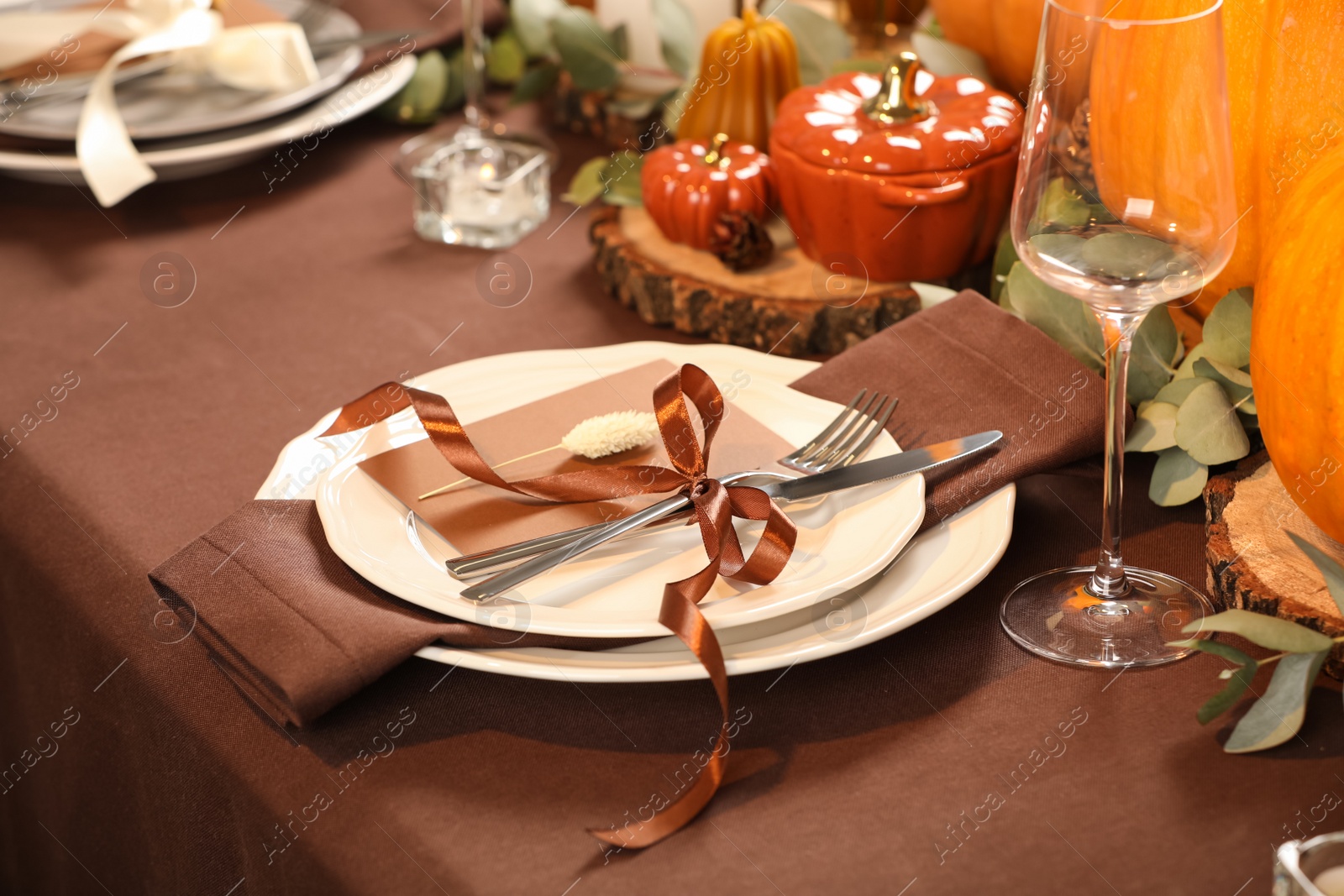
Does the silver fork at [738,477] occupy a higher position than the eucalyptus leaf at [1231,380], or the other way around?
the eucalyptus leaf at [1231,380]

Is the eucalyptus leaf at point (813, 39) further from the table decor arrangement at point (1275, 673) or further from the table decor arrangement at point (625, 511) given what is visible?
the table decor arrangement at point (1275, 673)

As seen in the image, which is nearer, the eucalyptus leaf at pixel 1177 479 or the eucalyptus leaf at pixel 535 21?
the eucalyptus leaf at pixel 1177 479

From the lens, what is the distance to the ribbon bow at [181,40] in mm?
1147

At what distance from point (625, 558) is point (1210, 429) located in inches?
13.8

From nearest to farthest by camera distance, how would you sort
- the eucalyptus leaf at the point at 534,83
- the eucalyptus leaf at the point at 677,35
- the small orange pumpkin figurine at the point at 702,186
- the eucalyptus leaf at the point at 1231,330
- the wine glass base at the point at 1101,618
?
the wine glass base at the point at 1101,618
the eucalyptus leaf at the point at 1231,330
the small orange pumpkin figurine at the point at 702,186
the eucalyptus leaf at the point at 677,35
the eucalyptus leaf at the point at 534,83

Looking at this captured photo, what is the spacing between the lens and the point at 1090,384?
72 centimetres

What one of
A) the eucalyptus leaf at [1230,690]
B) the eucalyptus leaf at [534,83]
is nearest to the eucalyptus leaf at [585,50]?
the eucalyptus leaf at [534,83]

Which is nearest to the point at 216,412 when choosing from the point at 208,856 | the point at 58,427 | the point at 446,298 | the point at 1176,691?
the point at 58,427

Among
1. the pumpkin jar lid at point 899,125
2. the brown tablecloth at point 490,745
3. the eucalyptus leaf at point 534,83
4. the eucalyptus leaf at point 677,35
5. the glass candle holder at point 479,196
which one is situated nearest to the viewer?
the brown tablecloth at point 490,745

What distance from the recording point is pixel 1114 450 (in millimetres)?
590

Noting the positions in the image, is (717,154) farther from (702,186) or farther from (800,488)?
(800,488)

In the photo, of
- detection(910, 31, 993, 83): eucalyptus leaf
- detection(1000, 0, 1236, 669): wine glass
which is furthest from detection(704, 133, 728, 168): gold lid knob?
detection(1000, 0, 1236, 669): wine glass

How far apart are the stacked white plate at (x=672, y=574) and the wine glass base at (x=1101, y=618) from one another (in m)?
0.04

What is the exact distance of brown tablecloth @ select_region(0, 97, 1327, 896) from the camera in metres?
0.48
